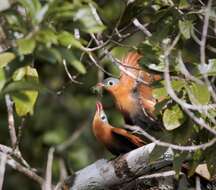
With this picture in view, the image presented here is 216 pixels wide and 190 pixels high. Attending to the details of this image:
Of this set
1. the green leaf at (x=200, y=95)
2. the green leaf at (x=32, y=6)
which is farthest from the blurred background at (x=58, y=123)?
the green leaf at (x=32, y=6)

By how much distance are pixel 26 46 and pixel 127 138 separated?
225 centimetres

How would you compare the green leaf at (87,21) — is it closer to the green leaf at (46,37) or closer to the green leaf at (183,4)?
the green leaf at (46,37)

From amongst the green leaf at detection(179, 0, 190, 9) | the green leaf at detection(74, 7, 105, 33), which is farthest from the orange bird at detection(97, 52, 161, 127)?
the green leaf at detection(74, 7, 105, 33)

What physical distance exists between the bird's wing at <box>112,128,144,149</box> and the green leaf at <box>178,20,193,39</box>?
4.29 ft

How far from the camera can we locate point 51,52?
10.9 ft

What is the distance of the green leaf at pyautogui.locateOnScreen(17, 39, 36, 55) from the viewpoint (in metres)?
3.18

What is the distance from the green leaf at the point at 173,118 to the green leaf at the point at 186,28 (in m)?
0.39

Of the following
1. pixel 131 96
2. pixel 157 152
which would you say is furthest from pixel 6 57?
pixel 131 96

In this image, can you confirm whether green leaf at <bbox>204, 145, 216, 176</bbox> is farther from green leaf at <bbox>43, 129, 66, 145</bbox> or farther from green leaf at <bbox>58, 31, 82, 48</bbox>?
green leaf at <bbox>43, 129, 66, 145</bbox>

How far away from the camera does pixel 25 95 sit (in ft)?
11.8

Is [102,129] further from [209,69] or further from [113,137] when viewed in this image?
[209,69]

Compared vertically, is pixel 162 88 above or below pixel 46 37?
below

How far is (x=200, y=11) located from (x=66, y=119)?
3.16 metres

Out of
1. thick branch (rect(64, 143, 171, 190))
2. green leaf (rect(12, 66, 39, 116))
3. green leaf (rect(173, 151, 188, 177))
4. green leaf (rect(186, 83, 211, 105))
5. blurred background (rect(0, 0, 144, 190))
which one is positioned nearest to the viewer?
green leaf (rect(12, 66, 39, 116))
